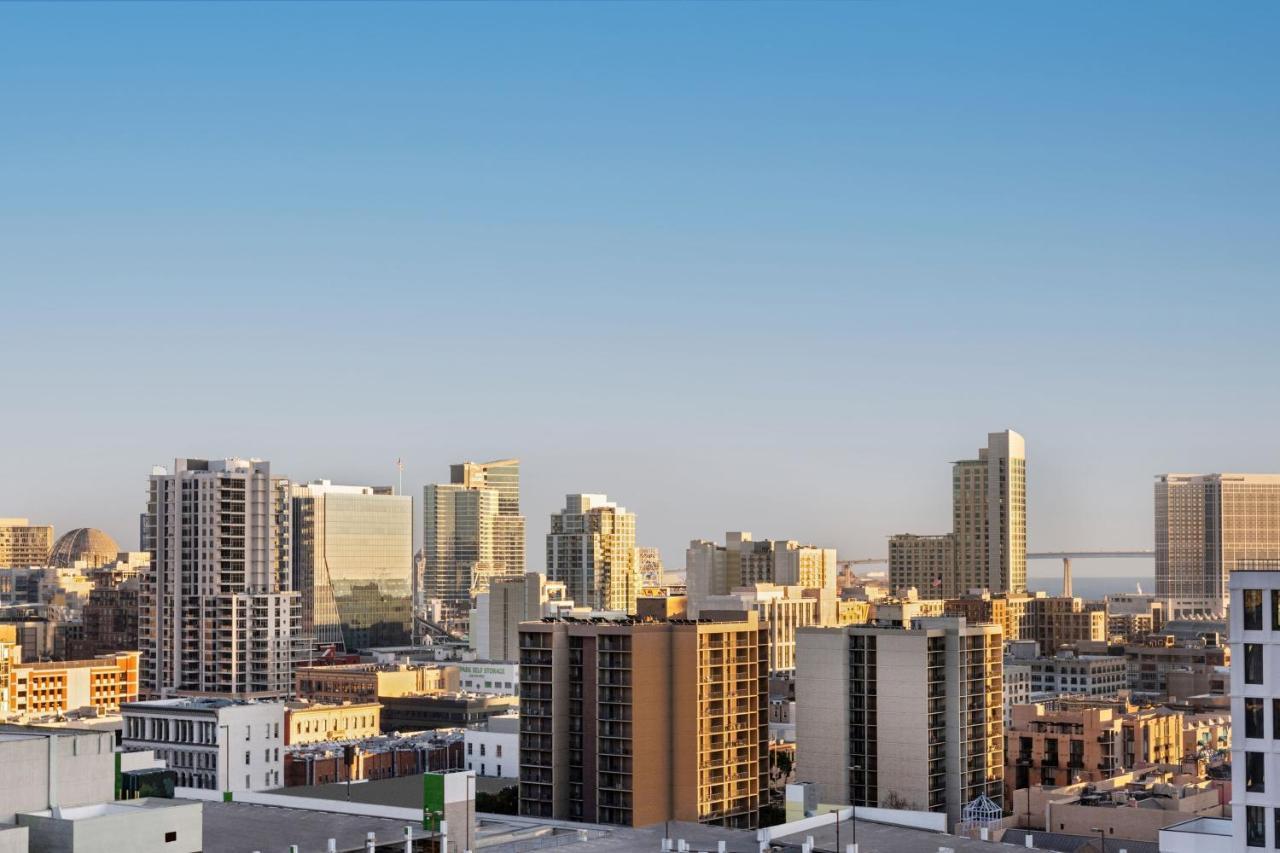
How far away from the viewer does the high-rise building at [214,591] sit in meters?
136

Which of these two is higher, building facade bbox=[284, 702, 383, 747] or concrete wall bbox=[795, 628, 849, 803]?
concrete wall bbox=[795, 628, 849, 803]

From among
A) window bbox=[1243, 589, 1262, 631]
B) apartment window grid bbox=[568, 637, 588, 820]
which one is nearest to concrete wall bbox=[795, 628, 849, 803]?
apartment window grid bbox=[568, 637, 588, 820]

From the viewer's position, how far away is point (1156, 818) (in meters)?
70.6

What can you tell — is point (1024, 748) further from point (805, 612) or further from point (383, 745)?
point (805, 612)

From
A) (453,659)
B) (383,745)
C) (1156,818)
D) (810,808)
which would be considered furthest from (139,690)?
(1156,818)

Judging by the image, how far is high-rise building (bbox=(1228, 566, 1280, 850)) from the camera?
129ft

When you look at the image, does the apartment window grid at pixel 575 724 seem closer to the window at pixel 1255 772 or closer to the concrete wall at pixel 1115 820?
the concrete wall at pixel 1115 820

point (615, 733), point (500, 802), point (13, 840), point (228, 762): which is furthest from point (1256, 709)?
point (228, 762)

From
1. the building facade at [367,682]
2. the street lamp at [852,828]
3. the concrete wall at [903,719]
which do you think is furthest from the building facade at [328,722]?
the street lamp at [852,828]

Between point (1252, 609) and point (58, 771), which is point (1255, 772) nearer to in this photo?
point (1252, 609)

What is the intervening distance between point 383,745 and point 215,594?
77.7 ft

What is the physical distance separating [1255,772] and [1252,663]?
7.60 feet

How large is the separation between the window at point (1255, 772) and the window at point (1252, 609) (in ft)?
8.89

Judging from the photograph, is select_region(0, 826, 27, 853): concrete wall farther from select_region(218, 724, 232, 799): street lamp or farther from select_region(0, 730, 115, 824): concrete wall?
select_region(218, 724, 232, 799): street lamp
